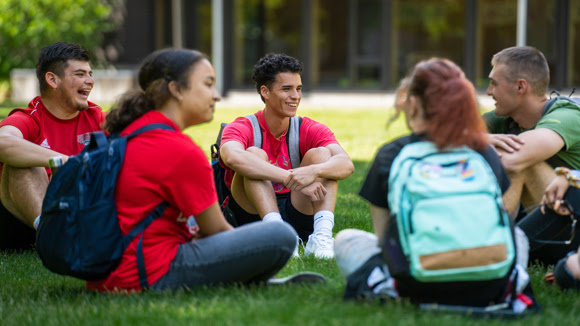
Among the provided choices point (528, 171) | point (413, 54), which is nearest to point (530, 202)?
point (528, 171)

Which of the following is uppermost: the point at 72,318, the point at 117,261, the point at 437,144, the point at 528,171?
the point at 437,144

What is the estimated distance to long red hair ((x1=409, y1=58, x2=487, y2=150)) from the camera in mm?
3080

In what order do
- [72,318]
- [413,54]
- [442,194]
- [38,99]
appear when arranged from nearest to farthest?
[442,194] < [72,318] < [38,99] < [413,54]

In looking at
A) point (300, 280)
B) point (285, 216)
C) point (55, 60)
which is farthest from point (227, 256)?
point (55, 60)

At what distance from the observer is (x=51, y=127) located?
5.30 m

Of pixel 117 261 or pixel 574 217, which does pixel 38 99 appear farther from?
pixel 574 217

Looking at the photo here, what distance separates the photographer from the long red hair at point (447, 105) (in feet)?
10.1

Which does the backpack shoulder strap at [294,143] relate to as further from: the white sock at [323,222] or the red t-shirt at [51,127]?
the red t-shirt at [51,127]

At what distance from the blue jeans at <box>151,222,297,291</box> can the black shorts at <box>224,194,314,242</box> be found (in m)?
1.54

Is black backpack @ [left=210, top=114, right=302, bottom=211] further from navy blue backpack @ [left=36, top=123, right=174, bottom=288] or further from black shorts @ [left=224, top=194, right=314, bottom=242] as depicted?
navy blue backpack @ [left=36, top=123, right=174, bottom=288]

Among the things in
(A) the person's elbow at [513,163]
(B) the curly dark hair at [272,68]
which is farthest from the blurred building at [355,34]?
(A) the person's elbow at [513,163]

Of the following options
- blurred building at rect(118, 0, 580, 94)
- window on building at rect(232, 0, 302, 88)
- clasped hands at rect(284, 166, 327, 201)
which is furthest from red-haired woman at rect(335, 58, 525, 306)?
window on building at rect(232, 0, 302, 88)

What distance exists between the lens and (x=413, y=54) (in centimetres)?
2172

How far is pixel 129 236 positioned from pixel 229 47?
1934 centimetres
